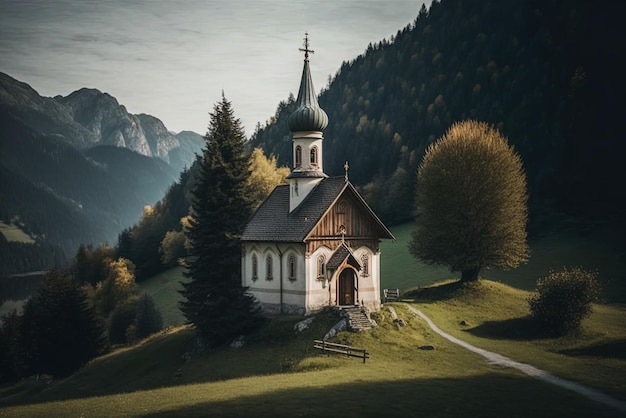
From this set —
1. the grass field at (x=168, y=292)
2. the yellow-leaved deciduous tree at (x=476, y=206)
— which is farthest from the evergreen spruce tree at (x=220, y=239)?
the grass field at (x=168, y=292)

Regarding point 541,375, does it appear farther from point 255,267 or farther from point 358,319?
point 255,267

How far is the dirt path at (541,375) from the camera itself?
3297 centimetres

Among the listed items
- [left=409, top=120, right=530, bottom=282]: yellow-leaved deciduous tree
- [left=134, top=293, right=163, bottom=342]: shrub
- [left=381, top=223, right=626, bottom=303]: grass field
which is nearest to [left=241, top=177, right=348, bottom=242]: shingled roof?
[left=409, top=120, right=530, bottom=282]: yellow-leaved deciduous tree

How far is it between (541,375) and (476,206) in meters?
29.0

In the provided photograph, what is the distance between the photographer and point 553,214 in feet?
333

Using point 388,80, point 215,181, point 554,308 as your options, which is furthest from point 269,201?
point 388,80

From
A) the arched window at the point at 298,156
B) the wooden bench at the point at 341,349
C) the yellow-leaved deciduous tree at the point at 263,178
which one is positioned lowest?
the wooden bench at the point at 341,349

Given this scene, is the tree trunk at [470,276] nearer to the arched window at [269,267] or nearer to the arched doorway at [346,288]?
the arched doorway at [346,288]

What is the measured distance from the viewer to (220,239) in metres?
56.6

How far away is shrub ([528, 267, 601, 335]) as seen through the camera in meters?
50.8

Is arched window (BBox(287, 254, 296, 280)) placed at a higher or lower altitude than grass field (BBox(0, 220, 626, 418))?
higher

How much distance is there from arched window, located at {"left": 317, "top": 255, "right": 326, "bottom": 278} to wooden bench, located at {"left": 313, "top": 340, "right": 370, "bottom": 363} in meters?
8.45

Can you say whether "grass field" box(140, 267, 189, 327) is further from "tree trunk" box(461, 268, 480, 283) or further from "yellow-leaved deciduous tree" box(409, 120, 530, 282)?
"tree trunk" box(461, 268, 480, 283)

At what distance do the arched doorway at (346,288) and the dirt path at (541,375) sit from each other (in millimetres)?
6533
